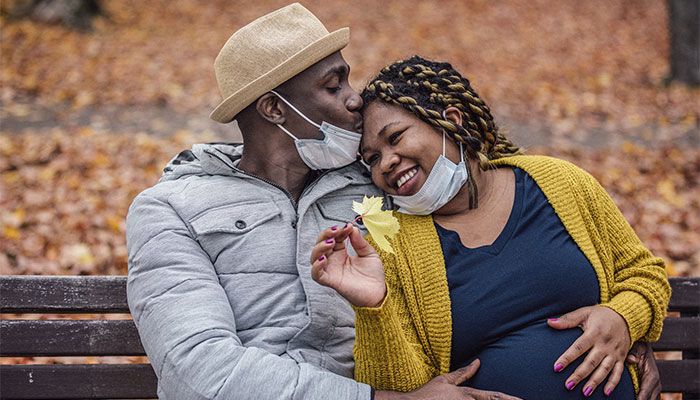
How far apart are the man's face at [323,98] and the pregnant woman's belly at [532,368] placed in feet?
3.18

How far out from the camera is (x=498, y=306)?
91.2 inches

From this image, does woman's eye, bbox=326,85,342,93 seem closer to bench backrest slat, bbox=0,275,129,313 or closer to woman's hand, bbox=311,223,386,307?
woman's hand, bbox=311,223,386,307

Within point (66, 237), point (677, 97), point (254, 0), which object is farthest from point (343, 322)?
point (254, 0)

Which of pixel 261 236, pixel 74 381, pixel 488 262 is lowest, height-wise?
pixel 74 381

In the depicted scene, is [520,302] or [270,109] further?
[270,109]

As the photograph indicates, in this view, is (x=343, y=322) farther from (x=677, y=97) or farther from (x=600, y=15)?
(x=600, y=15)

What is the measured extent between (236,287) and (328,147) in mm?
625

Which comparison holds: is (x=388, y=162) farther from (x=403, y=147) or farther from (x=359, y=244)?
(x=359, y=244)

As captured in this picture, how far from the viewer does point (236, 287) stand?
2.35m

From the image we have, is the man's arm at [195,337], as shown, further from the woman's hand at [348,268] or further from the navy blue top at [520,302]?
the navy blue top at [520,302]

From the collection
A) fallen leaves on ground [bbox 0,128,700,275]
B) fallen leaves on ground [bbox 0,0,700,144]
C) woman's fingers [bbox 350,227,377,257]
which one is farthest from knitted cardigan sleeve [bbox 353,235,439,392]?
fallen leaves on ground [bbox 0,0,700,144]

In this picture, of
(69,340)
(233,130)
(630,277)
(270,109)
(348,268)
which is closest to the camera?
(348,268)

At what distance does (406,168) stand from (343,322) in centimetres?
61

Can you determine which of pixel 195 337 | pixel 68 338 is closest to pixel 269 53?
pixel 195 337
